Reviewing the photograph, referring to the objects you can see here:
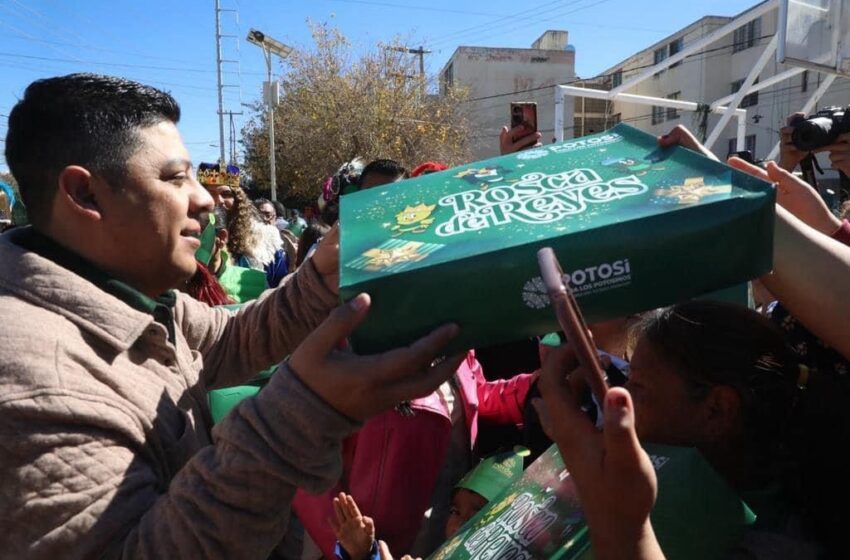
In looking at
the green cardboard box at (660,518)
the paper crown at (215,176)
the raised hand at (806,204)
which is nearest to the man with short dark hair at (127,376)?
the green cardboard box at (660,518)

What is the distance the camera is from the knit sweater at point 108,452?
3.05 feet

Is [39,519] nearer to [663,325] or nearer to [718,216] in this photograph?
[718,216]

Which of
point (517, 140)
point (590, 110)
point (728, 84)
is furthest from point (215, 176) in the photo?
point (590, 110)

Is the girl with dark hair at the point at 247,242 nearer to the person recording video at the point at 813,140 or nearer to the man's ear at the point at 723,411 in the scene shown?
the person recording video at the point at 813,140

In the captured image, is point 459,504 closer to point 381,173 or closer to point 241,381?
point 241,381

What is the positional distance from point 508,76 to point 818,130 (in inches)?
1391

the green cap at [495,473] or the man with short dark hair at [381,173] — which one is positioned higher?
the man with short dark hair at [381,173]

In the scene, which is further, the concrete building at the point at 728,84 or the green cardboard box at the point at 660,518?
the concrete building at the point at 728,84

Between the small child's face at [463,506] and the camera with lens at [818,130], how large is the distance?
1.58 metres

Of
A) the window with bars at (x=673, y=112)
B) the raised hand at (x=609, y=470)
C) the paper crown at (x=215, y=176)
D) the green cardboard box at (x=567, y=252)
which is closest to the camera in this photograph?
the raised hand at (x=609, y=470)

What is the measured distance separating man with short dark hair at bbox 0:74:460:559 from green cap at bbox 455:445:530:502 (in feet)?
2.88

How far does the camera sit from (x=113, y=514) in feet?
3.10

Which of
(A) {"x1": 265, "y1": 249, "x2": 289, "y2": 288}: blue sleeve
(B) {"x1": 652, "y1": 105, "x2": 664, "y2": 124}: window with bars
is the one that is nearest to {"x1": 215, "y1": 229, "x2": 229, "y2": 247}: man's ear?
(A) {"x1": 265, "y1": 249, "x2": 289, "y2": 288}: blue sleeve

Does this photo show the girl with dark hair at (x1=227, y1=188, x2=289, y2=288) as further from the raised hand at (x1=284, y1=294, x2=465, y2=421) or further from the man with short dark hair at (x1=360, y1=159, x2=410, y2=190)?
the raised hand at (x1=284, y1=294, x2=465, y2=421)
